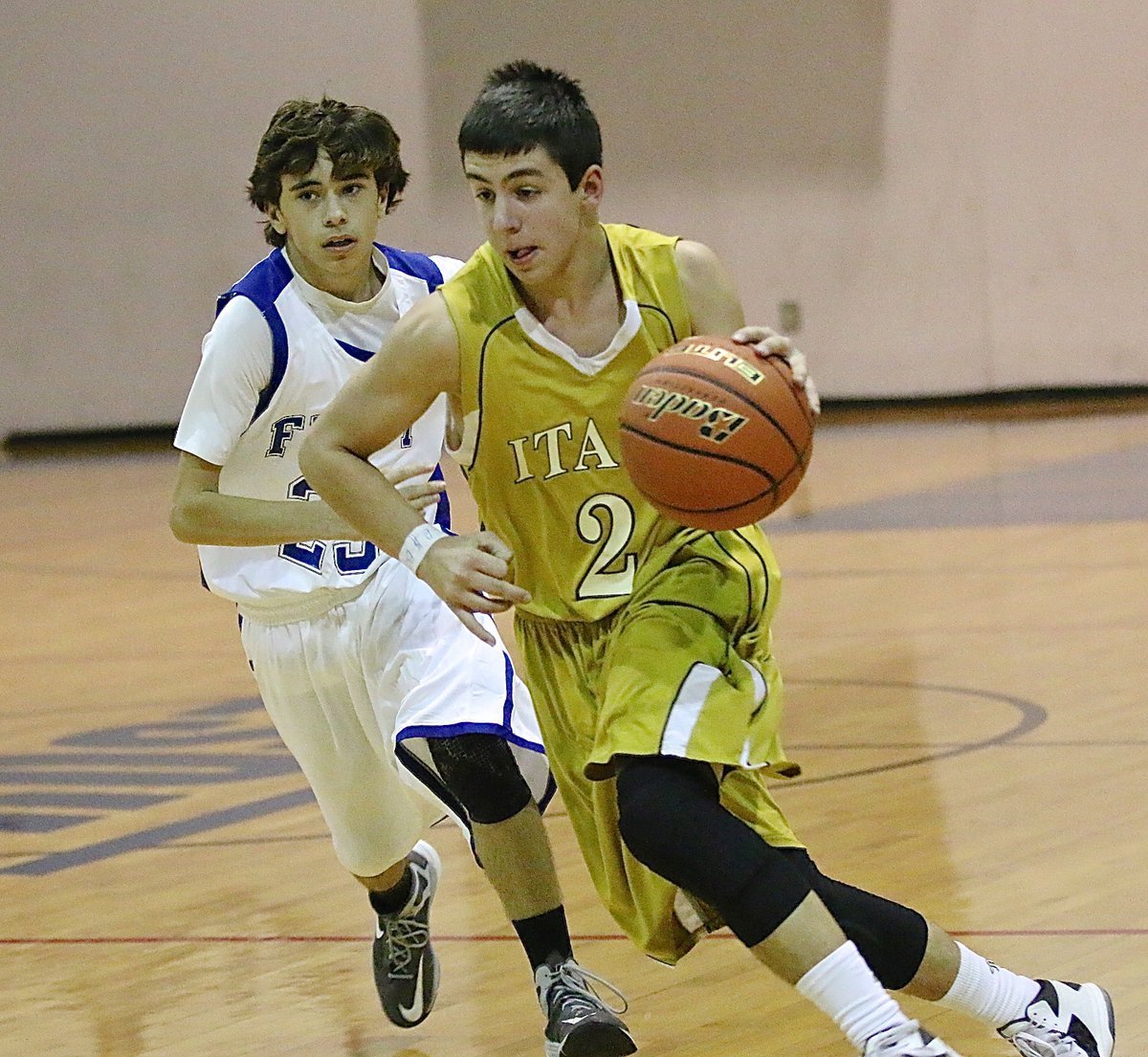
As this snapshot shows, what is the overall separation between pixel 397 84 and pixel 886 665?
10.5 m

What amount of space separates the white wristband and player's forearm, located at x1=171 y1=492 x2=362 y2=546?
51 centimetres

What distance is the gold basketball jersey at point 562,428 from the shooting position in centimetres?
319

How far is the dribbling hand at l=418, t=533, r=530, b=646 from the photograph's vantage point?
2.95 metres

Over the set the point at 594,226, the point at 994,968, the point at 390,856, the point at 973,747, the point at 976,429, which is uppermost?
the point at 594,226

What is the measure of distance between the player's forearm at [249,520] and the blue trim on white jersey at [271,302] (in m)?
0.23

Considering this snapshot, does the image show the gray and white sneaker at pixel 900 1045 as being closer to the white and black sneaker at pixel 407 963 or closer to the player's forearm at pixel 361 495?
the player's forearm at pixel 361 495

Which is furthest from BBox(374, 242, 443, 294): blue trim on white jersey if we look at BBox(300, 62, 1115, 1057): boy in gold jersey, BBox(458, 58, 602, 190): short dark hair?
BBox(458, 58, 602, 190): short dark hair

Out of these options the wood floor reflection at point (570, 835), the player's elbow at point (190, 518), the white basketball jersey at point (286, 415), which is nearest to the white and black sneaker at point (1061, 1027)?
the wood floor reflection at point (570, 835)

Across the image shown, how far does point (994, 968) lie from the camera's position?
3.14 meters

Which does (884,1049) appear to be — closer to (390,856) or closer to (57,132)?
(390,856)

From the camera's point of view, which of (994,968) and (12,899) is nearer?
(994,968)

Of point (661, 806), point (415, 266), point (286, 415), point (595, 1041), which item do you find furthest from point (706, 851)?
point (415, 266)

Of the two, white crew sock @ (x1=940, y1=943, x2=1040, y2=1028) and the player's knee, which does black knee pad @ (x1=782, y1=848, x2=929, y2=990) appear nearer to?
white crew sock @ (x1=940, y1=943, x2=1040, y2=1028)

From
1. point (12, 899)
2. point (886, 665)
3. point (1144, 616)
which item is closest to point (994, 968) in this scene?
point (12, 899)
